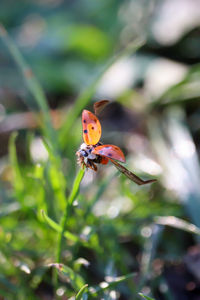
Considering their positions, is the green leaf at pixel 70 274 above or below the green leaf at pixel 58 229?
below

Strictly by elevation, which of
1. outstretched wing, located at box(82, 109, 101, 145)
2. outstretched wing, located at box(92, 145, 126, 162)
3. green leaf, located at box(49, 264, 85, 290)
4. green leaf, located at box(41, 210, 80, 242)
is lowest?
green leaf, located at box(49, 264, 85, 290)

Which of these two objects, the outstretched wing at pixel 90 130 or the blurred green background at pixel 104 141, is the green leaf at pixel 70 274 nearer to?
the blurred green background at pixel 104 141

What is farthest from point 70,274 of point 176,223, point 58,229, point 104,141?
point 104,141

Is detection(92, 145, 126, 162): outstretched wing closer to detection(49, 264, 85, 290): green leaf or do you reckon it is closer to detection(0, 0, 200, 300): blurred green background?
detection(0, 0, 200, 300): blurred green background

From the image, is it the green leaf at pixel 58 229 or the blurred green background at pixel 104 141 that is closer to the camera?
the green leaf at pixel 58 229

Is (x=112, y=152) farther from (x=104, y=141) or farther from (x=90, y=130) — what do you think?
(x=104, y=141)

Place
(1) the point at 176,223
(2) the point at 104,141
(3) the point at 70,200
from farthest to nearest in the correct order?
(2) the point at 104,141 < (1) the point at 176,223 < (3) the point at 70,200

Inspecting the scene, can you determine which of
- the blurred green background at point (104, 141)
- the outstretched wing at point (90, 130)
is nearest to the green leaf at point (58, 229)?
the blurred green background at point (104, 141)

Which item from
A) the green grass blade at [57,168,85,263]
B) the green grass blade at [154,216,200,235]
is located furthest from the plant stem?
the green grass blade at [154,216,200,235]

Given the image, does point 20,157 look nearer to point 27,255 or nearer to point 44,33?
point 27,255
